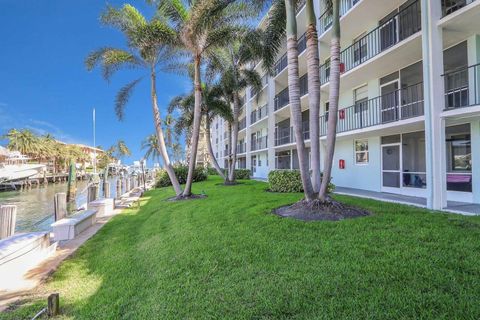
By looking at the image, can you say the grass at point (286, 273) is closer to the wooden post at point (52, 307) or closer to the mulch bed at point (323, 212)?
the wooden post at point (52, 307)

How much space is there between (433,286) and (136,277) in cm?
469

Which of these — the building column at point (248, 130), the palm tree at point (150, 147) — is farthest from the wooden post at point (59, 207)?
the palm tree at point (150, 147)

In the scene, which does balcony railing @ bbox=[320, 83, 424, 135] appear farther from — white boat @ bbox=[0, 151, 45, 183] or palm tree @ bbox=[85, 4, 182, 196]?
white boat @ bbox=[0, 151, 45, 183]

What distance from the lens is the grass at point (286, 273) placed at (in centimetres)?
323

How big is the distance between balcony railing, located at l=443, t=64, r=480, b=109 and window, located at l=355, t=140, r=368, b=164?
203 inches

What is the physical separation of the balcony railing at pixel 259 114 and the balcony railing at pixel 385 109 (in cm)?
1177

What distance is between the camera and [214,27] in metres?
12.6

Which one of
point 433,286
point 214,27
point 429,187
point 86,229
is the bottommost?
point 86,229

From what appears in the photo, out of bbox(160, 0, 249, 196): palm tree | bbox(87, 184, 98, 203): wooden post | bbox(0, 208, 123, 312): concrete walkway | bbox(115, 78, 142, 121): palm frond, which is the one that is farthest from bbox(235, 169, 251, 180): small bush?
bbox(0, 208, 123, 312): concrete walkway

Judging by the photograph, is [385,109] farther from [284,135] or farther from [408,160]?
[284,135]

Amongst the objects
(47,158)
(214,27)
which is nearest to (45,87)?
(47,158)

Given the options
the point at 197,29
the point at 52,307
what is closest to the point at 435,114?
the point at 197,29

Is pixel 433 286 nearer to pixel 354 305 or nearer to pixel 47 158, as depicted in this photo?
pixel 354 305

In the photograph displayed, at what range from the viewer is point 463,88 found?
31.1ft
